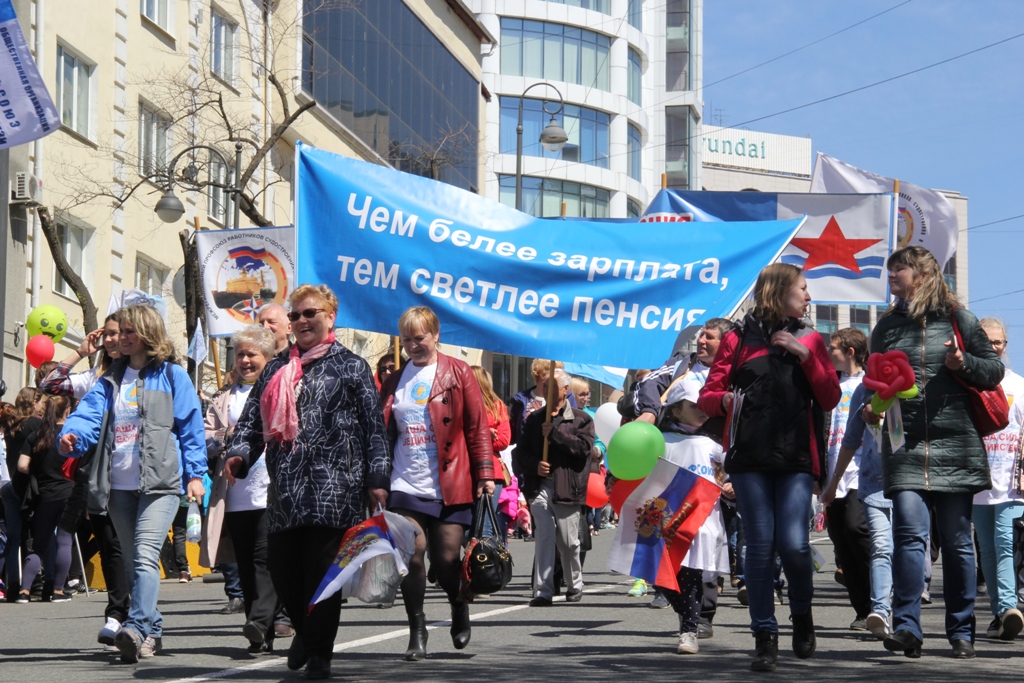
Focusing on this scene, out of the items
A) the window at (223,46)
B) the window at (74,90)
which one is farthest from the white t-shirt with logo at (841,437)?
the window at (223,46)

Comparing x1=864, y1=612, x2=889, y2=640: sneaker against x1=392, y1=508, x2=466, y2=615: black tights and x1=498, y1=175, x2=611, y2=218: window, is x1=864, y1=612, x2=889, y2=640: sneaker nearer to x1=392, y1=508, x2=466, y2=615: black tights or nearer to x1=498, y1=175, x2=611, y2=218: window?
x1=392, y1=508, x2=466, y2=615: black tights

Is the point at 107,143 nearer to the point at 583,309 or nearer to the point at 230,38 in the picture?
the point at 230,38

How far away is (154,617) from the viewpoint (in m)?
8.59

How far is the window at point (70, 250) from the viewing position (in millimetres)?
26141

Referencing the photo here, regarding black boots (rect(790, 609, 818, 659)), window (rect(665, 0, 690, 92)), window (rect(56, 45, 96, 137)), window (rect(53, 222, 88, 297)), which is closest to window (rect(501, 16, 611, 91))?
window (rect(665, 0, 690, 92))

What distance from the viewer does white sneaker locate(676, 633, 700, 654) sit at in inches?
340

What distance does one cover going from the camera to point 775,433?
770cm

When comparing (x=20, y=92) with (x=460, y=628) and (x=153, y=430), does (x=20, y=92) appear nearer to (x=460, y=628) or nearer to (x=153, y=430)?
(x=153, y=430)

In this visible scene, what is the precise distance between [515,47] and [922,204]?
169 ft

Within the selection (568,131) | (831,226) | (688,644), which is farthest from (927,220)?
(568,131)

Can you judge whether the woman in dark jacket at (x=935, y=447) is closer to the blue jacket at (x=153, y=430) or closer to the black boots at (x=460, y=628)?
the black boots at (x=460, y=628)

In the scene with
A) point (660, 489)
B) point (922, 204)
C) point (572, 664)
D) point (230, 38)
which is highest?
point (230, 38)

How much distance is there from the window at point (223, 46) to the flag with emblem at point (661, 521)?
2439cm

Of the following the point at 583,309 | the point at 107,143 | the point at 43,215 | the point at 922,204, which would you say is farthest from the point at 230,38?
the point at 583,309
